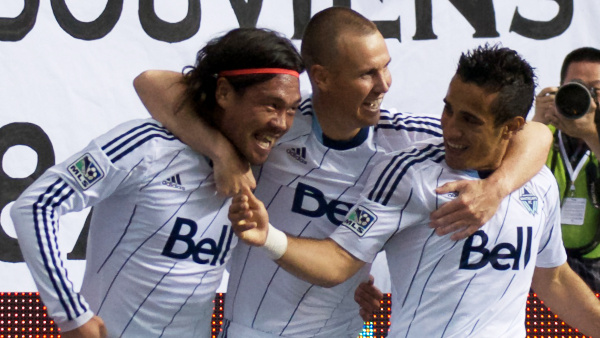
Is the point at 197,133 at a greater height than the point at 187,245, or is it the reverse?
the point at 197,133

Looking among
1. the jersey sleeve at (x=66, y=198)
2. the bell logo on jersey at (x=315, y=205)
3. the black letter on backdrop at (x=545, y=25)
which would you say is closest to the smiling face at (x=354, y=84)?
the bell logo on jersey at (x=315, y=205)

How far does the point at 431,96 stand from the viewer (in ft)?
10.2

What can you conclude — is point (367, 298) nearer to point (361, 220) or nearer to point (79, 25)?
point (361, 220)

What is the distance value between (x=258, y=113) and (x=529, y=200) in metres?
0.66

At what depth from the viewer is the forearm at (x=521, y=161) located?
2.11 meters

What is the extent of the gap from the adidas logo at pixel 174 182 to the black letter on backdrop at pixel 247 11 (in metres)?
1.12

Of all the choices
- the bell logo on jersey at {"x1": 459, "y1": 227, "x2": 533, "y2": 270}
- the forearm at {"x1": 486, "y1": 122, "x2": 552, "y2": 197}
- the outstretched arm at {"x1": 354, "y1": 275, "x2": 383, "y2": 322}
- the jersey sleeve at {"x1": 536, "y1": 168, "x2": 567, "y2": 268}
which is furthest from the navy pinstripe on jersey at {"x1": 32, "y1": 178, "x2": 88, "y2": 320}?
the jersey sleeve at {"x1": 536, "y1": 168, "x2": 567, "y2": 268}

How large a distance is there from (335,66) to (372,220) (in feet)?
1.57

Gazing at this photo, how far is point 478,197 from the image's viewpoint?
6.77ft

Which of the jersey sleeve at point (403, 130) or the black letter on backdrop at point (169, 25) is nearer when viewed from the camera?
the jersey sleeve at point (403, 130)

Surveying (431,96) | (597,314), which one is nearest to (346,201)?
(597,314)

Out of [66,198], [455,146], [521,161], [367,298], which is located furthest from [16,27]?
[521,161]

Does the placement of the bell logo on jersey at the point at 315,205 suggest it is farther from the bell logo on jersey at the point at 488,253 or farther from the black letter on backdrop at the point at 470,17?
the black letter on backdrop at the point at 470,17

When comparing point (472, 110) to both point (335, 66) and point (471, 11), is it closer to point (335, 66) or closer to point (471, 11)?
point (335, 66)
